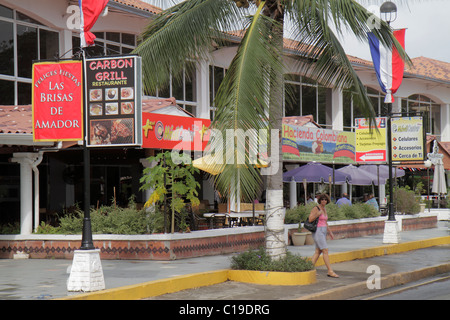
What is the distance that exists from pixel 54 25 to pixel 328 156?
13.6m

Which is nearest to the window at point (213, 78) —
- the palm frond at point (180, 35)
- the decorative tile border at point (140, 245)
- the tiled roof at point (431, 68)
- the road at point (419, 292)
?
the decorative tile border at point (140, 245)

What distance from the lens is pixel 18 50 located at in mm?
20938

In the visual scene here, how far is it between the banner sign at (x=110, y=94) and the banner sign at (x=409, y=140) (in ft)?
44.9

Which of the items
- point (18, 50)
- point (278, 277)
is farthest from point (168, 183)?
point (18, 50)

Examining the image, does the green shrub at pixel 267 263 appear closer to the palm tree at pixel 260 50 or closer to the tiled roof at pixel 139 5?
the palm tree at pixel 260 50

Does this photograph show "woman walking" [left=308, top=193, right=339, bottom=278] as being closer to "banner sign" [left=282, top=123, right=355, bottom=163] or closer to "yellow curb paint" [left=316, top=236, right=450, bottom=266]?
"yellow curb paint" [left=316, top=236, right=450, bottom=266]

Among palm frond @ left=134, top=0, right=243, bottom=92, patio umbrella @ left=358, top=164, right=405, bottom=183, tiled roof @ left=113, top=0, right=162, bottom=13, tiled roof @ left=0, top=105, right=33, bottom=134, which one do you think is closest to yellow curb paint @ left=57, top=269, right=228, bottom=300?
palm frond @ left=134, top=0, right=243, bottom=92

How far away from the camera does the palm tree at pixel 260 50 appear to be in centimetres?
1130

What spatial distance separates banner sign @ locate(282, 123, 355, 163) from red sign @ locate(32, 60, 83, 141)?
Answer: 14333 mm

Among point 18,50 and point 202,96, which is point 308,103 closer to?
point 202,96

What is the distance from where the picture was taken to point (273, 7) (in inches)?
519
